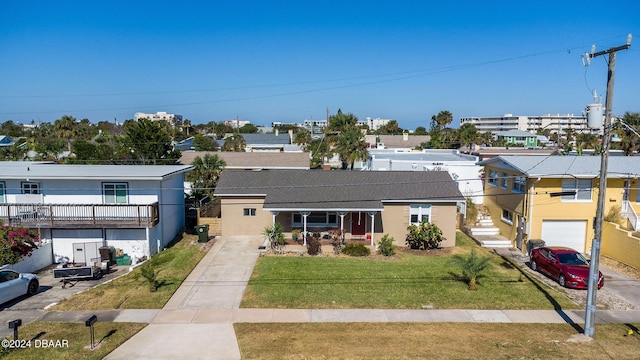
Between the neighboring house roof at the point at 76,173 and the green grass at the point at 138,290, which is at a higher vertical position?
the neighboring house roof at the point at 76,173

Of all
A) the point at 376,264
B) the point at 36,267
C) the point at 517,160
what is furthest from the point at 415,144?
the point at 36,267

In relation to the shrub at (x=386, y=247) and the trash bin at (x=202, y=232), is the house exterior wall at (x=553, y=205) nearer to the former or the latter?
the shrub at (x=386, y=247)

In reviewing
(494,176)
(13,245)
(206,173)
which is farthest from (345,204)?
(13,245)

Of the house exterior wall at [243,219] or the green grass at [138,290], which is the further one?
the house exterior wall at [243,219]

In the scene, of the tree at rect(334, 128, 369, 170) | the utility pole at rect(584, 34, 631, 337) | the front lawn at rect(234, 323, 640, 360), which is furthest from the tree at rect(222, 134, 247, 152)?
the utility pole at rect(584, 34, 631, 337)

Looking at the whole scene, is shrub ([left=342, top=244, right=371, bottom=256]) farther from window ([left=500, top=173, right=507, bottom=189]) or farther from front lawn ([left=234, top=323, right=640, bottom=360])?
window ([left=500, top=173, right=507, bottom=189])

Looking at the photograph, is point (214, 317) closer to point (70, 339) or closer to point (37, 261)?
point (70, 339)

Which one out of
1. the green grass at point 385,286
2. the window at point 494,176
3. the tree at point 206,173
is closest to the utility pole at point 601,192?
the green grass at point 385,286
